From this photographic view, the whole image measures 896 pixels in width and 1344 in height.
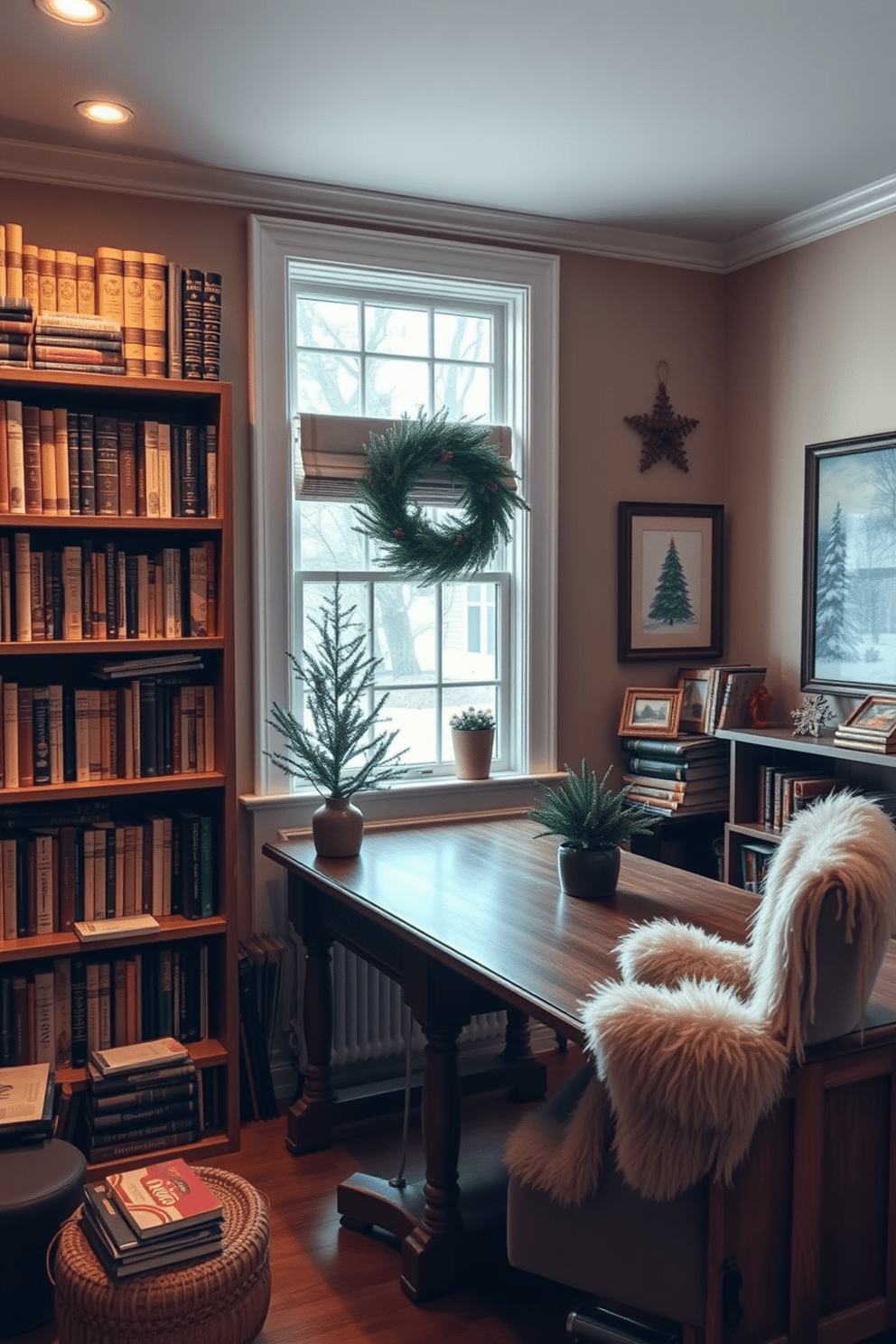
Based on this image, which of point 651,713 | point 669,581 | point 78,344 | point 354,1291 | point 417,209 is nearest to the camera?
point 354,1291

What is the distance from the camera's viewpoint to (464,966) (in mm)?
2299

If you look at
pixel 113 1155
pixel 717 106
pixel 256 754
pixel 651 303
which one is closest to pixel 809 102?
pixel 717 106

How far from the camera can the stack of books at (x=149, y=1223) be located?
7.11 ft

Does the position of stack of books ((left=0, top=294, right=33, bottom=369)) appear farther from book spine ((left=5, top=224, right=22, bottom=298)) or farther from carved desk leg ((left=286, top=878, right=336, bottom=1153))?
carved desk leg ((left=286, top=878, right=336, bottom=1153))

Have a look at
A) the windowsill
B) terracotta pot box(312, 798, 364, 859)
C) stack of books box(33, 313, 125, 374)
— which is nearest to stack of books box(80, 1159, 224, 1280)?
terracotta pot box(312, 798, 364, 859)

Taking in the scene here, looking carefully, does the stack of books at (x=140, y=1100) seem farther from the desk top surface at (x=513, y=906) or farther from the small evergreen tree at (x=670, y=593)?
the small evergreen tree at (x=670, y=593)

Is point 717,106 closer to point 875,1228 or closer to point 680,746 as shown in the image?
point 680,746

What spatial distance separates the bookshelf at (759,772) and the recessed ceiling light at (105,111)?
2.46 m

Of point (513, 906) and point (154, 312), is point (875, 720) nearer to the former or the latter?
point (513, 906)

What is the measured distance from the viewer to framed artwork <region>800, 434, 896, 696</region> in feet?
11.5

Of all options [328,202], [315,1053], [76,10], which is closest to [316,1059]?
[315,1053]

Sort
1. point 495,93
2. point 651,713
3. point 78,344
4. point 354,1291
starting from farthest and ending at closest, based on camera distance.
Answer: point 651,713
point 78,344
point 495,93
point 354,1291

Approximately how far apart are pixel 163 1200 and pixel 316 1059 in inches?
40.8

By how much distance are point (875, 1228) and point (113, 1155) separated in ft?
6.26
